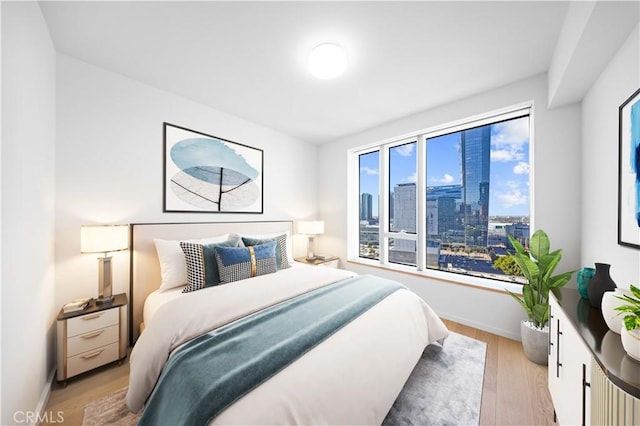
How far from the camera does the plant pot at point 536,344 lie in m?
1.89

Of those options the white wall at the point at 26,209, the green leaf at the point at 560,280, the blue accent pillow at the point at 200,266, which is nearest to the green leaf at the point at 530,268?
the green leaf at the point at 560,280

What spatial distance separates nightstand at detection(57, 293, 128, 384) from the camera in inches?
65.2

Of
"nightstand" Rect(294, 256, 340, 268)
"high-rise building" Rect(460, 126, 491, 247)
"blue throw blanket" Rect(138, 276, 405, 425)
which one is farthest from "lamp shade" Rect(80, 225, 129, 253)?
"high-rise building" Rect(460, 126, 491, 247)

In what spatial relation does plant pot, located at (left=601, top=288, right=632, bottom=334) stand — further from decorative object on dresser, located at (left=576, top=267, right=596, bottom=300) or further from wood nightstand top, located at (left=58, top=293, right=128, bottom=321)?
wood nightstand top, located at (left=58, top=293, right=128, bottom=321)

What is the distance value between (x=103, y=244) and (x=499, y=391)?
3.21 metres

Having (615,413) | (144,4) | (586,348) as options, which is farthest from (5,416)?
(586,348)

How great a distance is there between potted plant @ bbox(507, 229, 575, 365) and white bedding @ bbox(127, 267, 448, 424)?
0.74m

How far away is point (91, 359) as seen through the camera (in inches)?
69.5

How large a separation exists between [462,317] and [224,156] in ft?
11.3

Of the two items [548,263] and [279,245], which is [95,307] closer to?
[279,245]

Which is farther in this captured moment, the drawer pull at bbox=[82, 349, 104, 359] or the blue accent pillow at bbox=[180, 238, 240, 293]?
the blue accent pillow at bbox=[180, 238, 240, 293]

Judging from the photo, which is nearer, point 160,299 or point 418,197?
point 160,299

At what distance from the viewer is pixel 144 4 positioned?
146 centimetres

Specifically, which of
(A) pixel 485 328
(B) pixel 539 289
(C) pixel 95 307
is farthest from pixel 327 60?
(A) pixel 485 328
